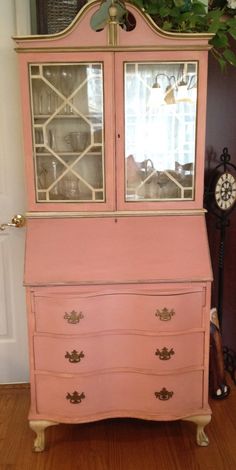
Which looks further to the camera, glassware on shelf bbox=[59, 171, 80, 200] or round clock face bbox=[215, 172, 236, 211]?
round clock face bbox=[215, 172, 236, 211]

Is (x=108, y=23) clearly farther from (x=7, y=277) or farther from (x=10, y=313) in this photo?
(x=10, y=313)

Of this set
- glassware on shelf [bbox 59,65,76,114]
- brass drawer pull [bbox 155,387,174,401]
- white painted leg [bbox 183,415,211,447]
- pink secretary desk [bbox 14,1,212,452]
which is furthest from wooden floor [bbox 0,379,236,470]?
glassware on shelf [bbox 59,65,76,114]

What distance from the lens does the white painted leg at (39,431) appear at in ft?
5.98

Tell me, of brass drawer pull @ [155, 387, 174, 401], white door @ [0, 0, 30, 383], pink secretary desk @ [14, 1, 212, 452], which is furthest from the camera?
white door @ [0, 0, 30, 383]

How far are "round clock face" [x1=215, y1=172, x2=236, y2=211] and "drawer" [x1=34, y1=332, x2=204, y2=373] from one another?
76 cm

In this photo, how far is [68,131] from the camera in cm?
184

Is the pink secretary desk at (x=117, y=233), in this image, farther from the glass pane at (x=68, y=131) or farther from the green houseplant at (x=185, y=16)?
the green houseplant at (x=185, y=16)

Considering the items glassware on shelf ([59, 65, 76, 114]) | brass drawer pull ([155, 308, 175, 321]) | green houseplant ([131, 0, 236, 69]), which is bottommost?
brass drawer pull ([155, 308, 175, 321])

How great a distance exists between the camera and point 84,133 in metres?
1.81

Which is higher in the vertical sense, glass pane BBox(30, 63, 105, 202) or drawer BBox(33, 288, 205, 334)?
glass pane BBox(30, 63, 105, 202)

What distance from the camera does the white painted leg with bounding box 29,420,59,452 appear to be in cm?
182

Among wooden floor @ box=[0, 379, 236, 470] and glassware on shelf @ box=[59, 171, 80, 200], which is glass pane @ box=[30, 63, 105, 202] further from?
wooden floor @ box=[0, 379, 236, 470]

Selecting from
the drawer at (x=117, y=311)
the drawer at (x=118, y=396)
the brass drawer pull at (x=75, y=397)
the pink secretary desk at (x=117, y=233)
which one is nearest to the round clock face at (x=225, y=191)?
the pink secretary desk at (x=117, y=233)

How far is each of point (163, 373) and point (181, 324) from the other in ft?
0.81
